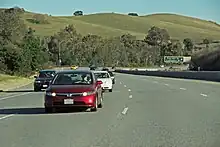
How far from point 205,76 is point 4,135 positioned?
48791 millimetres

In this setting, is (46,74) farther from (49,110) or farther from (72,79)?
(49,110)

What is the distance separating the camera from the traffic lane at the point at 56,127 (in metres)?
12.4

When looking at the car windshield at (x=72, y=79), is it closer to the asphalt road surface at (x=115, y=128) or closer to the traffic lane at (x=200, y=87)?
the asphalt road surface at (x=115, y=128)

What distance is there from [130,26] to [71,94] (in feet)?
581

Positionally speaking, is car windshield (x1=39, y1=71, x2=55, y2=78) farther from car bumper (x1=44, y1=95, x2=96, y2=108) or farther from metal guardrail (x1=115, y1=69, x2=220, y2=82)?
metal guardrail (x1=115, y1=69, x2=220, y2=82)

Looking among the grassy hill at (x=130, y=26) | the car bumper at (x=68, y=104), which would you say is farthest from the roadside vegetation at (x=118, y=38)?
the car bumper at (x=68, y=104)

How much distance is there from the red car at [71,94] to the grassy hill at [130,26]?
510 ft

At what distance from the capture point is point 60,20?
639ft

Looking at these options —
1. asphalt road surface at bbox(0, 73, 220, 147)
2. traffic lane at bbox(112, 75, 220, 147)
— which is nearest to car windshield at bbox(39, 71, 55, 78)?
asphalt road surface at bbox(0, 73, 220, 147)

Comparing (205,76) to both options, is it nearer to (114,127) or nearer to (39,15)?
(114,127)

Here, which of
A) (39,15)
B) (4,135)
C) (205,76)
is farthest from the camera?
(39,15)

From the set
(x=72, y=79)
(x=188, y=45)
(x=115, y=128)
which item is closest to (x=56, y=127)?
(x=115, y=128)

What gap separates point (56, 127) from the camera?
1511cm

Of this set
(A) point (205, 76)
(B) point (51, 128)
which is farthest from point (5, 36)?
(B) point (51, 128)
